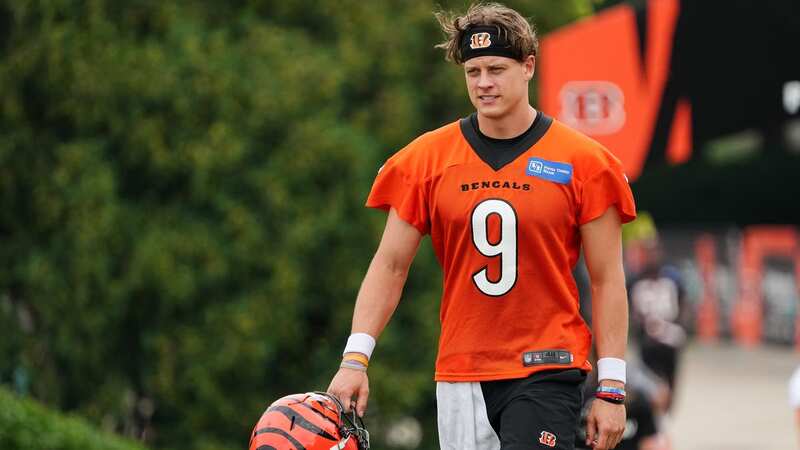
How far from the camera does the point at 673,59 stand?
10.8 meters

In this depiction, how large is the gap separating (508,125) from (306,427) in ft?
4.00

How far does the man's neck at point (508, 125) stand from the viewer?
195 inches

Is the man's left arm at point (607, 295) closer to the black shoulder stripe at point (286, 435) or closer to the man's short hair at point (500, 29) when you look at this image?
the man's short hair at point (500, 29)

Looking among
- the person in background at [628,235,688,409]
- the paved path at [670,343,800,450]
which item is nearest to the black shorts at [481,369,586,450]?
the person in background at [628,235,688,409]

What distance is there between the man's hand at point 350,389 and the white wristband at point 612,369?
0.79 m

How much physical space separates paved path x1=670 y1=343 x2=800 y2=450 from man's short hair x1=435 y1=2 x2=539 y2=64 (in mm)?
11359

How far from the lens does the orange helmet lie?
15.3ft

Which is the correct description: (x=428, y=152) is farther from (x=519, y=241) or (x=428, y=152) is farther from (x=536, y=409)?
(x=536, y=409)

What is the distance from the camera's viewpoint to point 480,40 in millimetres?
4906

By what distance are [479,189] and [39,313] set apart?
20.8ft

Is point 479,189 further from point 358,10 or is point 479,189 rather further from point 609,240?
point 358,10

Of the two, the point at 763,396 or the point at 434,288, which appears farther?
the point at 763,396

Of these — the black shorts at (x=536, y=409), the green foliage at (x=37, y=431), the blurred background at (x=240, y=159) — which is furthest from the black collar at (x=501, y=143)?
the blurred background at (x=240, y=159)

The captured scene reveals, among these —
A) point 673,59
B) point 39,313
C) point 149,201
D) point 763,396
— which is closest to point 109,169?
point 149,201
